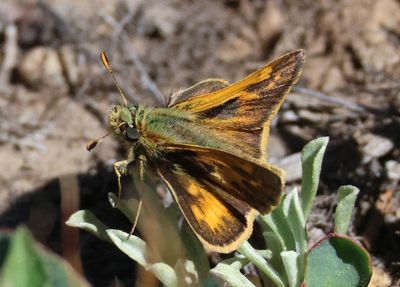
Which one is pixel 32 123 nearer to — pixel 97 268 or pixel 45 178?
pixel 45 178

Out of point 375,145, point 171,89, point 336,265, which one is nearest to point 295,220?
point 336,265

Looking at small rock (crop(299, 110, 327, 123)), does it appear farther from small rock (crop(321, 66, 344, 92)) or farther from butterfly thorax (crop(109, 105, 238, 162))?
butterfly thorax (crop(109, 105, 238, 162))

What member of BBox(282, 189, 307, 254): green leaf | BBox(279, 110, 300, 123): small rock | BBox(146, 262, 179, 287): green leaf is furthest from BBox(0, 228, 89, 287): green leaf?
BBox(279, 110, 300, 123): small rock

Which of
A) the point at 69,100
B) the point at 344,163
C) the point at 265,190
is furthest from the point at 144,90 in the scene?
the point at 265,190

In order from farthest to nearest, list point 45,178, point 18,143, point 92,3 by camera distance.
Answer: point 92,3 → point 18,143 → point 45,178

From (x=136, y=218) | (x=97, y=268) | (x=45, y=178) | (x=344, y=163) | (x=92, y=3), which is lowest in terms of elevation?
(x=344, y=163)

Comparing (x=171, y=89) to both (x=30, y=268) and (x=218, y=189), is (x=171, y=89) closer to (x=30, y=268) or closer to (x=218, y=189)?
(x=218, y=189)
